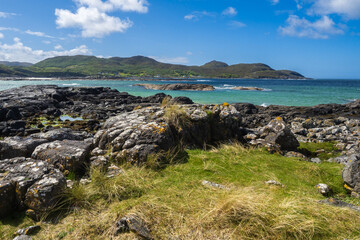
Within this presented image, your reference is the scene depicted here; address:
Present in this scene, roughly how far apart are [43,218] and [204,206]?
4026 mm

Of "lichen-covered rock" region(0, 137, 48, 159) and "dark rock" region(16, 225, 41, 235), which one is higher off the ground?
"lichen-covered rock" region(0, 137, 48, 159)

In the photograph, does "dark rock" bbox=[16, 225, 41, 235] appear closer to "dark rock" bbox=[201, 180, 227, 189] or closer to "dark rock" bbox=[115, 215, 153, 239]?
"dark rock" bbox=[115, 215, 153, 239]

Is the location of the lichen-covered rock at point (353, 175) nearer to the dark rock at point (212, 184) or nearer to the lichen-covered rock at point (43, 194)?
the dark rock at point (212, 184)

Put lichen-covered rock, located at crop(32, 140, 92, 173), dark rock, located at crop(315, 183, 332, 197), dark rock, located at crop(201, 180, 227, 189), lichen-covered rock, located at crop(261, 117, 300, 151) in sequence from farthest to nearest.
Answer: lichen-covered rock, located at crop(261, 117, 300, 151)
lichen-covered rock, located at crop(32, 140, 92, 173)
dark rock, located at crop(315, 183, 332, 197)
dark rock, located at crop(201, 180, 227, 189)

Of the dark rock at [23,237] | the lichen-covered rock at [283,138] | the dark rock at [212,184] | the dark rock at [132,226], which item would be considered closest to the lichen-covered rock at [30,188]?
the dark rock at [23,237]

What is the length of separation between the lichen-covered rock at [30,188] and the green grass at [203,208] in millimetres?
426

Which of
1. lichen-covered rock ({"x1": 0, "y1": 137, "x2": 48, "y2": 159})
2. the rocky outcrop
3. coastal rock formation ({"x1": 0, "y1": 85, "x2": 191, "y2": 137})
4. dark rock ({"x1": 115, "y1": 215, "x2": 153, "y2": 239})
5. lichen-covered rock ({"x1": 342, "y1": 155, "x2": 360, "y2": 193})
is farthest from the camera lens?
coastal rock formation ({"x1": 0, "y1": 85, "x2": 191, "y2": 137})

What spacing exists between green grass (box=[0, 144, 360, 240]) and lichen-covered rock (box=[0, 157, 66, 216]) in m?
0.43

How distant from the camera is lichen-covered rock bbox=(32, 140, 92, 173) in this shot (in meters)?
7.11

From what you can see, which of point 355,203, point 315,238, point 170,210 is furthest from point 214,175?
point 355,203

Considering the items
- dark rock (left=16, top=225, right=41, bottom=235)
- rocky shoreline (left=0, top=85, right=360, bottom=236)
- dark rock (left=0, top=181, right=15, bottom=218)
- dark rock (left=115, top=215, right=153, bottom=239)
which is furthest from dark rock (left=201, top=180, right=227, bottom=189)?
dark rock (left=0, top=181, right=15, bottom=218)

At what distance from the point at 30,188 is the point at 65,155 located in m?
2.08

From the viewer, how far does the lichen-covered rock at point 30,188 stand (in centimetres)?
507

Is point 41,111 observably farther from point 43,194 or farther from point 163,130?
point 43,194
